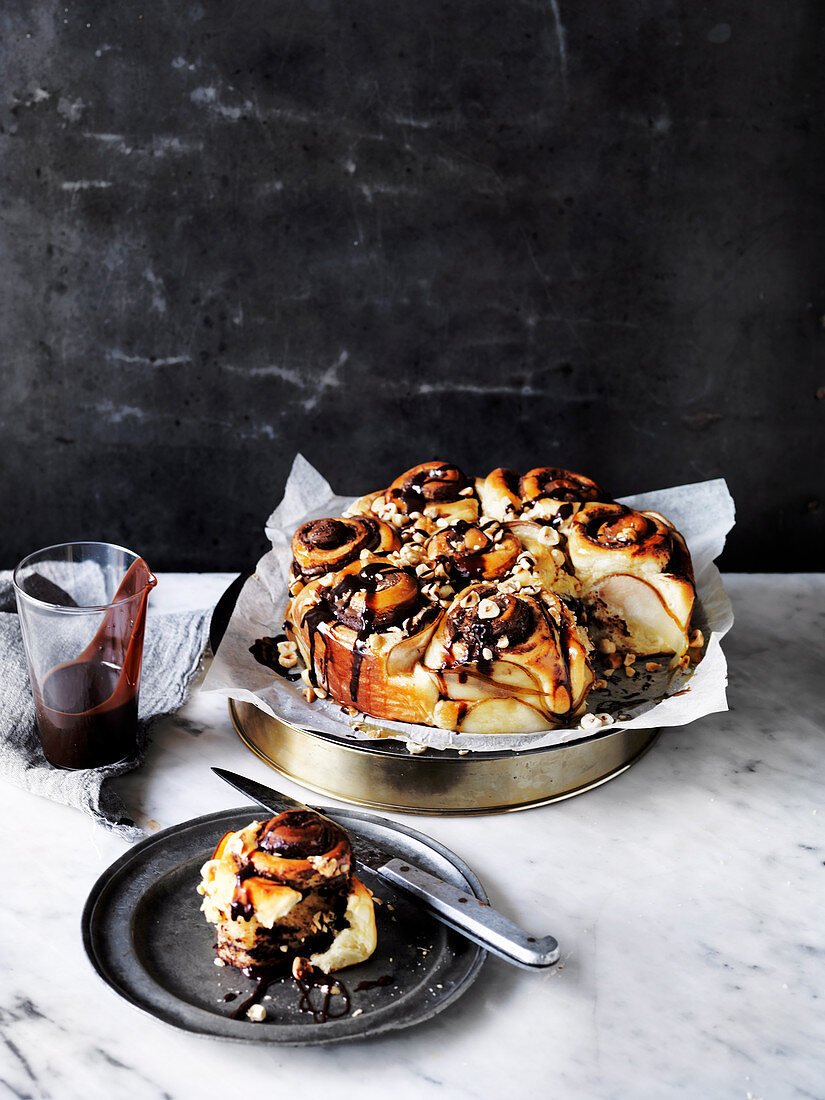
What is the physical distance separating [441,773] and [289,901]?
0.90 feet

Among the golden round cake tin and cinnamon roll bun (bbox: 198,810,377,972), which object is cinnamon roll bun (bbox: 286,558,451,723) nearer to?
the golden round cake tin

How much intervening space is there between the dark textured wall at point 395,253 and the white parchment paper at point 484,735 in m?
0.19

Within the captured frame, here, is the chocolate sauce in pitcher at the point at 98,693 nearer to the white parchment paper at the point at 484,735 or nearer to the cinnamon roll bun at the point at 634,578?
the white parchment paper at the point at 484,735

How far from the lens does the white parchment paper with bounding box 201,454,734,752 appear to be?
3.53 feet

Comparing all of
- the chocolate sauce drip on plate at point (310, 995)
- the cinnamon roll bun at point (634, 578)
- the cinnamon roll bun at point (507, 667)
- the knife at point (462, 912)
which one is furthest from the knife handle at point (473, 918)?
the cinnamon roll bun at point (634, 578)

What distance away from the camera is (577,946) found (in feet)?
2.88

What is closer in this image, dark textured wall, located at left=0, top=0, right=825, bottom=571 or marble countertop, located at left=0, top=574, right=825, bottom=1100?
marble countertop, located at left=0, top=574, right=825, bottom=1100

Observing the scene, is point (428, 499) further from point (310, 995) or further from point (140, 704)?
point (310, 995)

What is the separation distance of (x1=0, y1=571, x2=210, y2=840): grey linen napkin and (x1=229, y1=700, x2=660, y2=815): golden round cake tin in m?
0.18

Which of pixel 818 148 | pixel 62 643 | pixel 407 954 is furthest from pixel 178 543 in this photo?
pixel 818 148

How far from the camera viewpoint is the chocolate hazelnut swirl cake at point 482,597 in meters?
1.09

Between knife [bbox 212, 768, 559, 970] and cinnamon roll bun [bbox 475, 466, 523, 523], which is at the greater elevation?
cinnamon roll bun [bbox 475, 466, 523, 523]

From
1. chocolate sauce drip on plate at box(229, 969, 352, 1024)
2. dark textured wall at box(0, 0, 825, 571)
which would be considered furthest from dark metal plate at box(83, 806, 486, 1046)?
dark textured wall at box(0, 0, 825, 571)

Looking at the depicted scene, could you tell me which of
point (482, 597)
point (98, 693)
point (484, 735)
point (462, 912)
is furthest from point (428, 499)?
point (462, 912)
